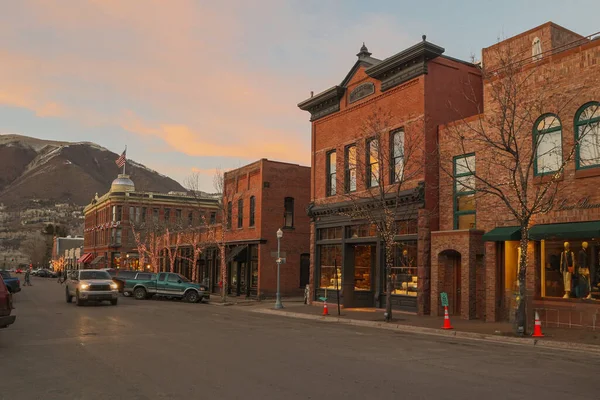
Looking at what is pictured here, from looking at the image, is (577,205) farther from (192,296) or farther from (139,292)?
(139,292)

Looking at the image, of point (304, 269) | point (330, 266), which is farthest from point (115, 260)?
point (330, 266)

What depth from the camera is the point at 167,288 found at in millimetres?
33656

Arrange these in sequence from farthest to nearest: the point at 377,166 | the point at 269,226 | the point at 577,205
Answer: the point at 269,226 → the point at 377,166 → the point at 577,205

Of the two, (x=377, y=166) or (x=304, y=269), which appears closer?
(x=377, y=166)

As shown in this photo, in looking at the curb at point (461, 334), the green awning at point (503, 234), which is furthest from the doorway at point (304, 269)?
the green awning at point (503, 234)

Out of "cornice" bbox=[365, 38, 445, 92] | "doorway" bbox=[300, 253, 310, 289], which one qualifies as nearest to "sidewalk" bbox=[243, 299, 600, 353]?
Result: "doorway" bbox=[300, 253, 310, 289]

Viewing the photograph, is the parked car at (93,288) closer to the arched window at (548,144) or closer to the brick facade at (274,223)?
the brick facade at (274,223)

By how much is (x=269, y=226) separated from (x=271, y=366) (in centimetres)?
2564

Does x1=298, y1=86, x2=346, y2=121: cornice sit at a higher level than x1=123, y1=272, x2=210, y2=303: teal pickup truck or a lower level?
higher

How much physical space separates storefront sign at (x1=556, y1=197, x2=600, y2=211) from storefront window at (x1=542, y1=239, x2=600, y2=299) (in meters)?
1.06

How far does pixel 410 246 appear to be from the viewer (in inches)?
936

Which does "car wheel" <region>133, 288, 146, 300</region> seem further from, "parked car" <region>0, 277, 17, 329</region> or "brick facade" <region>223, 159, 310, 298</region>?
"parked car" <region>0, 277, 17, 329</region>

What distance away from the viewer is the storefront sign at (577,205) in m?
16.9

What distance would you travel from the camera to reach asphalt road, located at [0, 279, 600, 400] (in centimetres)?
812
